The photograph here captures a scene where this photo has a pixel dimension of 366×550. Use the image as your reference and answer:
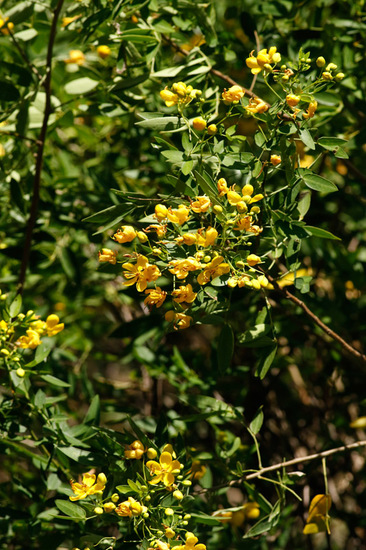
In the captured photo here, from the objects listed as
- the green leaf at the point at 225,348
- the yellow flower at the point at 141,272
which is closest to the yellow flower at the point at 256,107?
the yellow flower at the point at 141,272

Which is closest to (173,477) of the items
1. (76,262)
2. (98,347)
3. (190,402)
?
(190,402)

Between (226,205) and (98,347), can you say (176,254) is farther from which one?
(98,347)

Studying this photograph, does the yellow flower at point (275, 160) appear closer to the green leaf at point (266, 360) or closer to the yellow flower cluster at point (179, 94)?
the yellow flower cluster at point (179, 94)

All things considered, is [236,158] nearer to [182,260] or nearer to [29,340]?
[182,260]

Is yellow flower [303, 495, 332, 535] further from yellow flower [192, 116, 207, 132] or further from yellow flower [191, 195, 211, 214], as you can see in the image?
yellow flower [192, 116, 207, 132]

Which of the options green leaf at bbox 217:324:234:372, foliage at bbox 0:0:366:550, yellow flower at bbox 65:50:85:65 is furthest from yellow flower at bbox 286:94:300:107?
yellow flower at bbox 65:50:85:65

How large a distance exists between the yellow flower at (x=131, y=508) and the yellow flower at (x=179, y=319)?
1.10ft

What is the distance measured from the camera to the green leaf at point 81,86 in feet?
5.63

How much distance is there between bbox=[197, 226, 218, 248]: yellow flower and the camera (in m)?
1.07

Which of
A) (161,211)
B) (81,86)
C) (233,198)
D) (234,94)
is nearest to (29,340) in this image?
(161,211)

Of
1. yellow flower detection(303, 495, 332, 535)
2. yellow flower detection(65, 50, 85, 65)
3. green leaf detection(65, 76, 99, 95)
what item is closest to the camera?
yellow flower detection(303, 495, 332, 535)

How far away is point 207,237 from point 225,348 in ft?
1.05

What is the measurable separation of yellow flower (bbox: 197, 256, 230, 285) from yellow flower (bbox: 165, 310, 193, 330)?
9 cm

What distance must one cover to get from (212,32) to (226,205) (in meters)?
0.67
